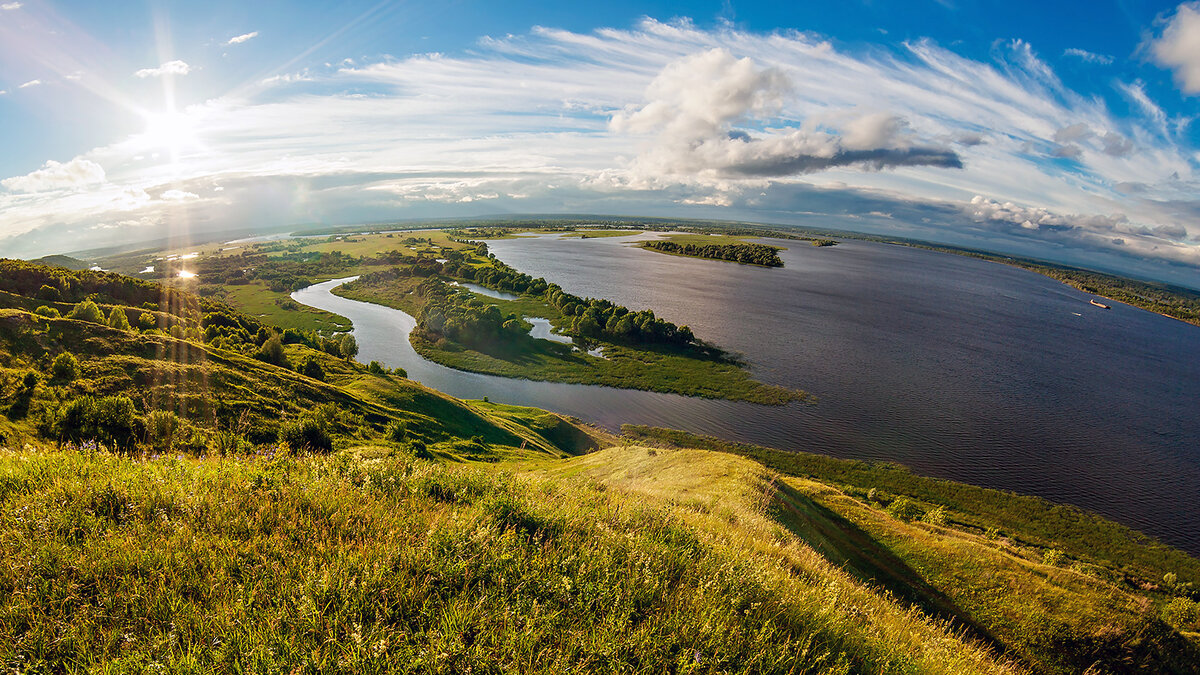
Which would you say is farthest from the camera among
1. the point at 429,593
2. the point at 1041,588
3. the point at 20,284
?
the point at 20,284

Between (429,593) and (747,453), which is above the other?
(429,593)

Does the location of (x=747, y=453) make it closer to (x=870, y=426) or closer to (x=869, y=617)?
(x=870, y=426)

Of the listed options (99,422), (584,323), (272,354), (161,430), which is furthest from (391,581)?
(584,323)

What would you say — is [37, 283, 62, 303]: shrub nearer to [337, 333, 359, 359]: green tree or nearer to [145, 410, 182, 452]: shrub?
[337, 333, 359, 359]: green tree

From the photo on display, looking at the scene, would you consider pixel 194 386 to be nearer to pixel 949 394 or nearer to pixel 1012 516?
pixel 1012 516

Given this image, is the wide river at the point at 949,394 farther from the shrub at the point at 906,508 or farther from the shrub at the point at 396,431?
the shrub at the point at 396,431

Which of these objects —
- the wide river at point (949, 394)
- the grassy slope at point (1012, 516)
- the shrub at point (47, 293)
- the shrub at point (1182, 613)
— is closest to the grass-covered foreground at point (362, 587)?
the shrub at point (1182, 613)

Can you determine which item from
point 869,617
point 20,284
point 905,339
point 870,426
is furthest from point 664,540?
point 905,339
